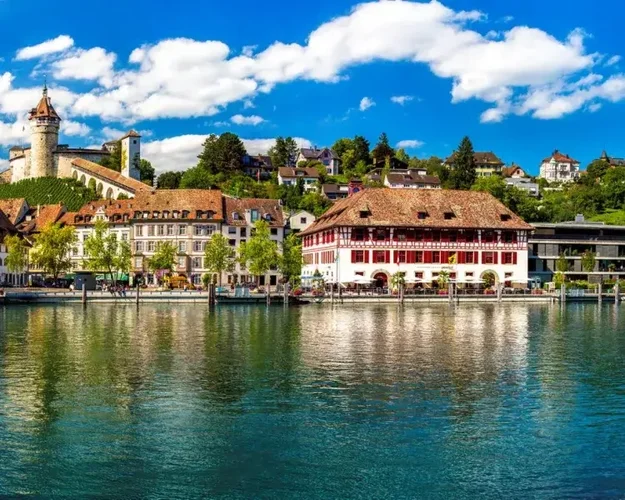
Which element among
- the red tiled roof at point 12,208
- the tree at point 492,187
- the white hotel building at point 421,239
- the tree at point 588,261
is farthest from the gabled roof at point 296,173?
the tree at point 588,261

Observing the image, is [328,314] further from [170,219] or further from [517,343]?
[170,219]

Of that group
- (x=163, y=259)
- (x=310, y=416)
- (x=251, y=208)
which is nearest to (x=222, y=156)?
(x=251, y=208)

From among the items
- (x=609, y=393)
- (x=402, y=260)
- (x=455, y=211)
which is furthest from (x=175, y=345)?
(x=455, y=211)

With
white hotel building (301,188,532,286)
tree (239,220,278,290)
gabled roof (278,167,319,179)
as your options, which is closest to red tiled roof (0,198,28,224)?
tree (239,220,278,290)

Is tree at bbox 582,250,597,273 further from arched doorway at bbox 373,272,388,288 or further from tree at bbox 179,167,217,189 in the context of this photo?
tree at bbox 179,167,217,189

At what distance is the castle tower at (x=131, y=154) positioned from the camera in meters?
170

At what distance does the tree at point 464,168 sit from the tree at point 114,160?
69098 millimetres

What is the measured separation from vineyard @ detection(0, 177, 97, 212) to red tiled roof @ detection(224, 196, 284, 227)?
43.1m

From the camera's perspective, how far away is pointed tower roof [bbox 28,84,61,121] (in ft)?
577

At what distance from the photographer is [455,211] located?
101 metres

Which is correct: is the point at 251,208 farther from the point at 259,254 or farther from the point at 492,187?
the point at 492,187

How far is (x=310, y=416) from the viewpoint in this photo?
2702 cm

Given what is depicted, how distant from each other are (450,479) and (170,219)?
300 ft

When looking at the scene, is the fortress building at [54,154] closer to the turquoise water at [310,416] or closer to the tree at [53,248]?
the tree at [53,248]
